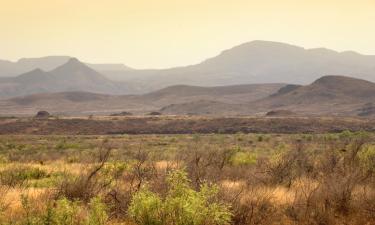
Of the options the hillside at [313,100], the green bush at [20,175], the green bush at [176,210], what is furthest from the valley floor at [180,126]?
the green bush at [176,210]

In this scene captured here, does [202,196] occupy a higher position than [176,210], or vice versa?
[202,196]

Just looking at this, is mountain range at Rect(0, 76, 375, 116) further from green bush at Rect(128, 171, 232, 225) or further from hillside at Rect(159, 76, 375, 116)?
green bush at Rect(128, 171, 232, 225)

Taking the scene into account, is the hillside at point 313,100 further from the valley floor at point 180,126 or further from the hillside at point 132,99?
the valley floor at point 180,126

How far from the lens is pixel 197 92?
6363 inches

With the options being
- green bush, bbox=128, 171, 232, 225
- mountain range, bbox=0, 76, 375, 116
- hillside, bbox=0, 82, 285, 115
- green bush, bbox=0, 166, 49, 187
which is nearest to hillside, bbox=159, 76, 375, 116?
mountain range, bbox=0, 76, 375, 116

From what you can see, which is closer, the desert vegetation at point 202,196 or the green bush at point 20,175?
the desert vegetation at point 202,196

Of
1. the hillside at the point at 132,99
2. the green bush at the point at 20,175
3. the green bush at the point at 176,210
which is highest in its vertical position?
the green bush at the point at 176,210

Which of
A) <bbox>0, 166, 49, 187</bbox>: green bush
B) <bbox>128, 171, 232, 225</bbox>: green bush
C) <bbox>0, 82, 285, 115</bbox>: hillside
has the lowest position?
<bbox>0, 82, 285, 115</bbox>: hillside

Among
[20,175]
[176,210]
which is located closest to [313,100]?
[20,175]

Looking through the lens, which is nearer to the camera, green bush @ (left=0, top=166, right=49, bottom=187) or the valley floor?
green bush @ (left=0, top=166, right=49, bottom=187)

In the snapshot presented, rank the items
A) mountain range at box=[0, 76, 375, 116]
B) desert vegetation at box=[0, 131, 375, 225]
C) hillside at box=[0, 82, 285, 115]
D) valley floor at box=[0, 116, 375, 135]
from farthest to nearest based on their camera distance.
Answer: hillside at box=[0, 82, 285, 115] < mountain range at box=[0, 76, 375, 116] < valley floor at box=[0, 116, 375, 135] < desert vegetation at box=[0, 131, 375, 225]

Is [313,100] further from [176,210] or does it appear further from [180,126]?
[176,210]

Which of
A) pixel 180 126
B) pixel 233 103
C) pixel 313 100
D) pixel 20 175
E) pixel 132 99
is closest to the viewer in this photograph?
pixel 20 175

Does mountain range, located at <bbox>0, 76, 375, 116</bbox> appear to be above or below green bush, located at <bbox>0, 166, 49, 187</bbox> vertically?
below
